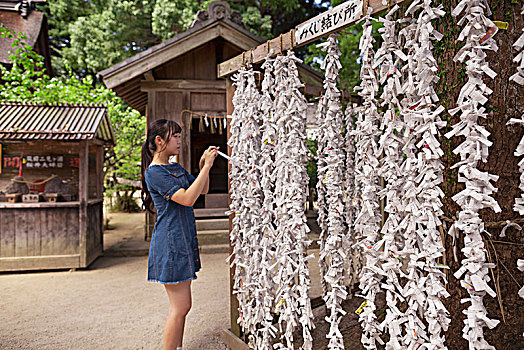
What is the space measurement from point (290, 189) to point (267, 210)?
1.10 feet

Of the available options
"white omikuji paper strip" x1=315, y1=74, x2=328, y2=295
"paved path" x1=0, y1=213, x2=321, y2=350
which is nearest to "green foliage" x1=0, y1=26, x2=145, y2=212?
"paved path" x1=0, y1=213, x2=321, y2=350

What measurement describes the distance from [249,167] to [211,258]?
4.31m

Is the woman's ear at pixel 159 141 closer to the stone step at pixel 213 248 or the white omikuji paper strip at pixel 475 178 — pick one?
the white omikuji paper strip at pixel 475 178

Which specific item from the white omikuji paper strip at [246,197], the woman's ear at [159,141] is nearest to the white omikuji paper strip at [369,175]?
the white omikuji paper strip at [246,197]

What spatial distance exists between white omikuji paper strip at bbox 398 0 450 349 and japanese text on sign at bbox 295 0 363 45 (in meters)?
0.47

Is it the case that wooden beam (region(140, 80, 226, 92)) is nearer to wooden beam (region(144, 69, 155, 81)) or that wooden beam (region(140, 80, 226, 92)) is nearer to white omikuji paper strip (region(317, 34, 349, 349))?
wooden beam (region(144, 69, 155, 81))

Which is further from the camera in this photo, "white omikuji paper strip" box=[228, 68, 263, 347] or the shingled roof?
the shingled roof

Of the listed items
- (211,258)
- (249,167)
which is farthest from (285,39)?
(211,258)

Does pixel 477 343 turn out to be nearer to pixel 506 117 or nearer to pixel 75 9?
pixel 506 117

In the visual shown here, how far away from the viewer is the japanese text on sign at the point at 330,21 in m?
1.95

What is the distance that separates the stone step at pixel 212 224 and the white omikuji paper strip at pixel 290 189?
5.08 m

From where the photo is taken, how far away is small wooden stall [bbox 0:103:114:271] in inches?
222

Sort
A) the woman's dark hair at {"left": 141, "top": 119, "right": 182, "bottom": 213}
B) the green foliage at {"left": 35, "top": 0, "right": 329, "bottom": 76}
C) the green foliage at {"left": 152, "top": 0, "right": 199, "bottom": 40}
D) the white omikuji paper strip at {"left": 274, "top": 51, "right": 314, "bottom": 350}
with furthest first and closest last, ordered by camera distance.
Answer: the green foliage at {"left": 35, "top": 0, "right": 329, "bottom": 76}
the green foliage at {"left": 152, "top": 0, "right": 199, "bottom": 40}
the woman's dark hair at {"left": 141, "top": 119, "right": 182, "bottom": 213}
the white omikuji paper strip at {"left": 274, "top": 51, "right": 314, "bottom": 350}

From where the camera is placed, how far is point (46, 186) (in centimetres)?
595
